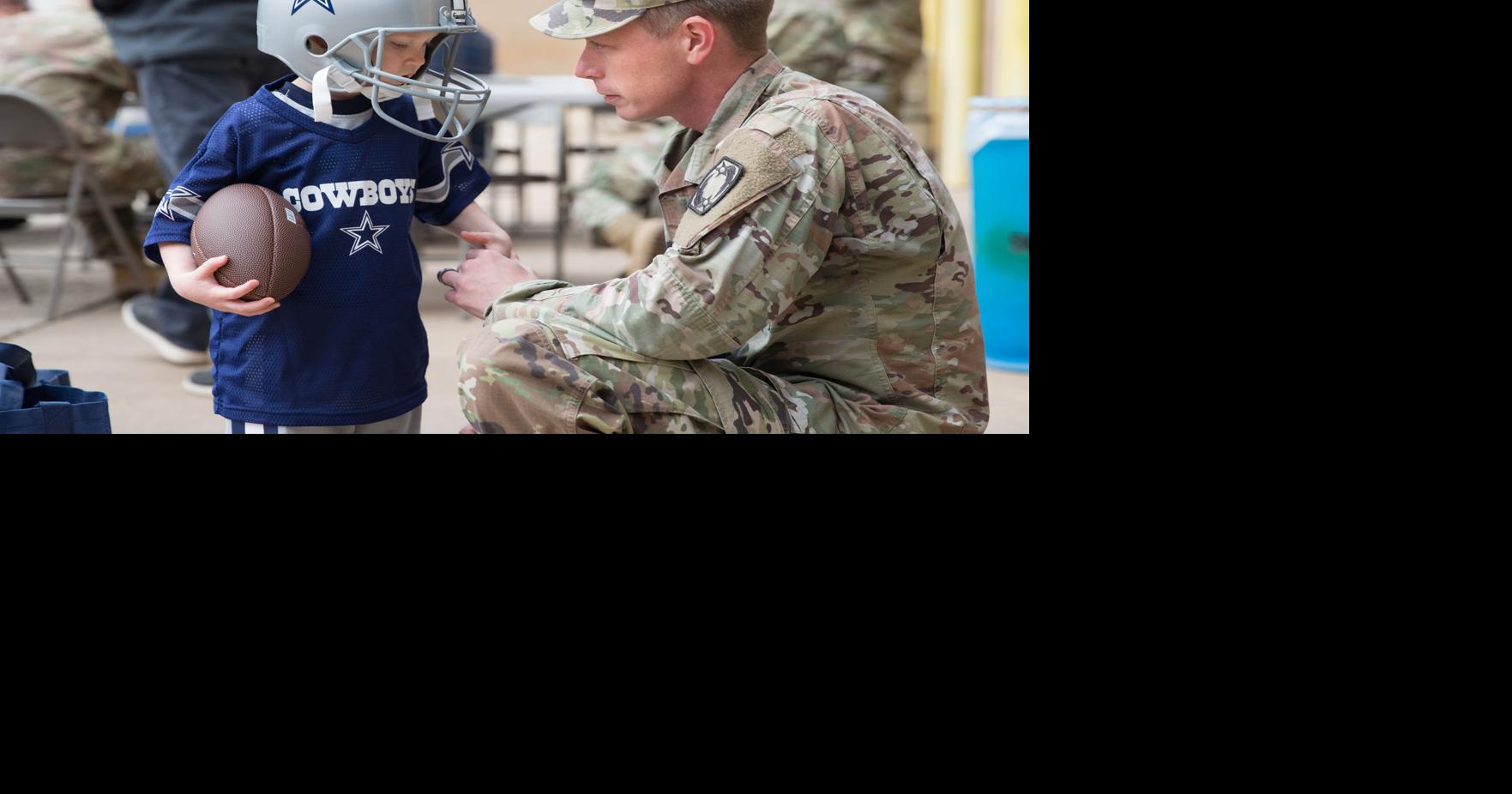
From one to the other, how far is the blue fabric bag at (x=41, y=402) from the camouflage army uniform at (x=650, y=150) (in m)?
3.47

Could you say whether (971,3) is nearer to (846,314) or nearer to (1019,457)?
(846,314)

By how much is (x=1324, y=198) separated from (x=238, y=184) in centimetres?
159

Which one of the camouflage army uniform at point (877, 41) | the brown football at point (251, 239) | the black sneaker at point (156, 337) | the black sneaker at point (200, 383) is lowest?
the black sneaker at point (200, 383)

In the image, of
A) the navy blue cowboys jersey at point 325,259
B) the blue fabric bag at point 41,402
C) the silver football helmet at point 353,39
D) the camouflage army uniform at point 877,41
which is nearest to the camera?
the blue fabric bag at point 41,402

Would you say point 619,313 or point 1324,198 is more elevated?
point 1324,198

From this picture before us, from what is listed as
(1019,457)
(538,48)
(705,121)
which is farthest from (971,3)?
(1019,457)

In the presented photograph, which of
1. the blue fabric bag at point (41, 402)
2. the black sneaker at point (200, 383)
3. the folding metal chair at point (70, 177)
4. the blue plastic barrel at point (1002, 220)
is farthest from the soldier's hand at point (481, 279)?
the folding metal chair at point (70, 177)

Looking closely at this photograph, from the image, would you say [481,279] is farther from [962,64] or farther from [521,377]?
[962,64]

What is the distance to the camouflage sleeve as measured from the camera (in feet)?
6.29

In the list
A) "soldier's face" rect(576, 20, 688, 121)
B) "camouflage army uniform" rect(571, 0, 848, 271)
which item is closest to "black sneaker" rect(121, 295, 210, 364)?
"camouflage army uniform" rect(571, 0, 848, 271)

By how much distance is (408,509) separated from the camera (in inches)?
60.6

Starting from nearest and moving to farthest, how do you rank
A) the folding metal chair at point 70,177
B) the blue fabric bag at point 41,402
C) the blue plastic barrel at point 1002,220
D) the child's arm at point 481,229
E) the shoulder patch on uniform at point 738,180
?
the shoulder patch on uniform at point 738,180
the blue fabric bag at point 41,402
the child's arm at point 481,229
the blue plastic barrel at point 1002,220
the folding metal chair at point 70,177

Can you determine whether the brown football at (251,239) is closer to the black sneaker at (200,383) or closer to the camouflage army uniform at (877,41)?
the black sneaker at (200,383)

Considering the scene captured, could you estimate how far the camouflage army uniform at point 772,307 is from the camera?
1941 mm
